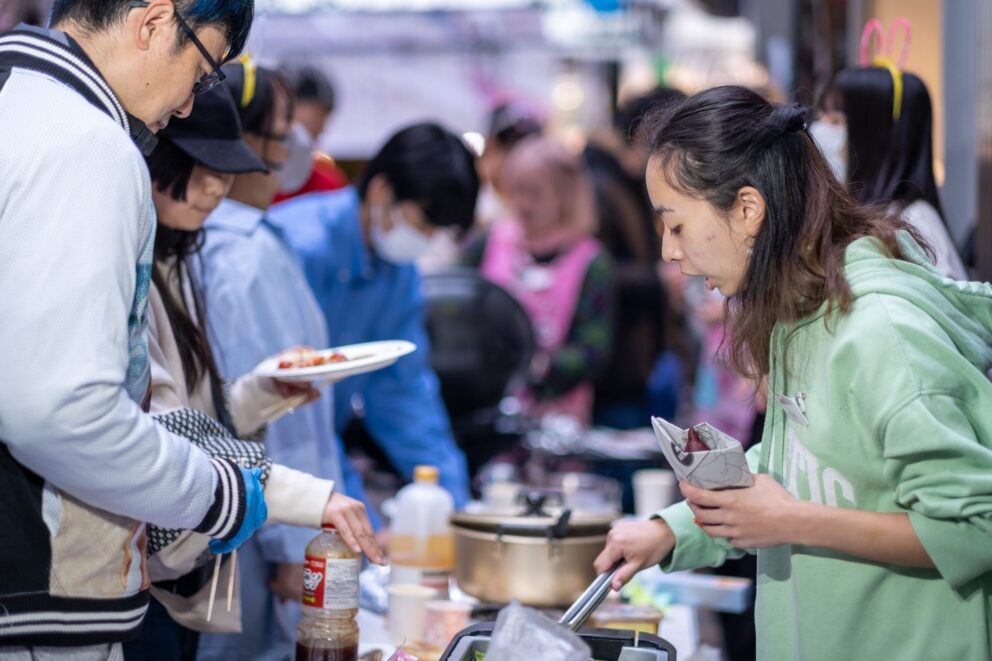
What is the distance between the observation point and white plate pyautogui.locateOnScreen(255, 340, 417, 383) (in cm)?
238

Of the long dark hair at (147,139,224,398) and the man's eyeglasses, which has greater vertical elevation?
the man's eyeglasses

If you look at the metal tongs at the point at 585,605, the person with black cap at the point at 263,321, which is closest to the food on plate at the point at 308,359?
the person with black cap at the point at 263,321

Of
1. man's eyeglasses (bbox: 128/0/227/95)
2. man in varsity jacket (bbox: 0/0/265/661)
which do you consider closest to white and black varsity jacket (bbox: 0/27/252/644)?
man in varsity jacket (bbox: 0/0/265/661)

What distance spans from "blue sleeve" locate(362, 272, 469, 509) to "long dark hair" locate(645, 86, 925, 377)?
2.31m

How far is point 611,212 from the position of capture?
20.7 feet

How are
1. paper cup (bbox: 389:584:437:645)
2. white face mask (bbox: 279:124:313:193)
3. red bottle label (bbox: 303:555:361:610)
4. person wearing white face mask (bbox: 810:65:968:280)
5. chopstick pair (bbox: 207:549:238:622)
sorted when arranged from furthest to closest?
white face mask (bbox: 279:124:313:193), person wearing white face mask (bbox: 810:65:968:280), paper cup (bbox: 389:584:437:645), chopstick pair (bbox: 207:549:238:622), red bottle label (bbox: 303:555:361:610)

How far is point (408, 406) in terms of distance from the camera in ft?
13.5

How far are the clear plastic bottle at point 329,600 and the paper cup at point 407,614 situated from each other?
18.3 inches

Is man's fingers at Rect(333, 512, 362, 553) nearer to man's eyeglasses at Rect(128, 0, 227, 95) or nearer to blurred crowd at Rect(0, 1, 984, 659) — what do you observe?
blurred crowd at Rect(0, 1, 984, 659)

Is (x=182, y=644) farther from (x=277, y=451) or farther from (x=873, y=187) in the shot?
(x=873, y=187)

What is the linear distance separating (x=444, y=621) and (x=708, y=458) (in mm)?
956

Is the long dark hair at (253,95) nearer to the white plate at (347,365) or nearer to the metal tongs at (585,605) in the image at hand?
the white plate at (347,365)

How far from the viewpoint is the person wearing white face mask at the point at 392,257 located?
154 inches

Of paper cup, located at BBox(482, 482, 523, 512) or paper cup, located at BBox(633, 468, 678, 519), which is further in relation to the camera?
paper cup, located at BBox(633, 468, 678, 519)
